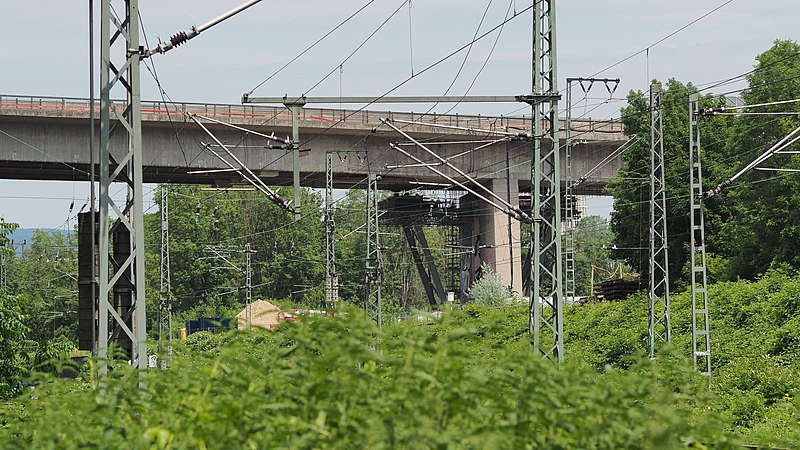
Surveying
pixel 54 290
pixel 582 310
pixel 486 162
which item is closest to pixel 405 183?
pixel 486 162

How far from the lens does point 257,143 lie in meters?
56.4

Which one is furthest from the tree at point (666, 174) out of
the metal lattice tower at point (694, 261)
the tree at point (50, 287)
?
the tree at point (50, 287)

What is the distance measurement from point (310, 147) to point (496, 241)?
14655 millimetres

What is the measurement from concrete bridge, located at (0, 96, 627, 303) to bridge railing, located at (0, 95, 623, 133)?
0.05 meters

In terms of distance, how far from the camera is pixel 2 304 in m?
28.5

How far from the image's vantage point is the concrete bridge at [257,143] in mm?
52812

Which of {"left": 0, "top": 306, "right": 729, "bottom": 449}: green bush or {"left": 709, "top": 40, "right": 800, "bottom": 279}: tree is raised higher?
{"left": 709, "top": 40, "right": 800, "bottom": 279}: tree

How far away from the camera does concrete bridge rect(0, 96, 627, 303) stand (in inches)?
2084

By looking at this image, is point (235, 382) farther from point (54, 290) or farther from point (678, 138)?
point (54, 290)

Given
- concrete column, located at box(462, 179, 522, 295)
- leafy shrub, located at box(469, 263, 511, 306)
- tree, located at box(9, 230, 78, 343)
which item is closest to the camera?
leafy shrub, located at box(469, 263, 511, 306)

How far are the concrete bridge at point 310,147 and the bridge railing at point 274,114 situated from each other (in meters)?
0.05

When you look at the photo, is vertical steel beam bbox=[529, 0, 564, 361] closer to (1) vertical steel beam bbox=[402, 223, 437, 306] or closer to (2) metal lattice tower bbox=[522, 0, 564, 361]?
(2) metal lattice tower bbox=[522, 0, 564, 361]

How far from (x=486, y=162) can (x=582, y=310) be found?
9108 mm

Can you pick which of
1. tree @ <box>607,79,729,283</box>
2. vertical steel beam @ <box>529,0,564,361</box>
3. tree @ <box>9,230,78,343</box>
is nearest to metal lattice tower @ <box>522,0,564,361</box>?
vertical steel beam @ <box>529,0,564,361</box>
